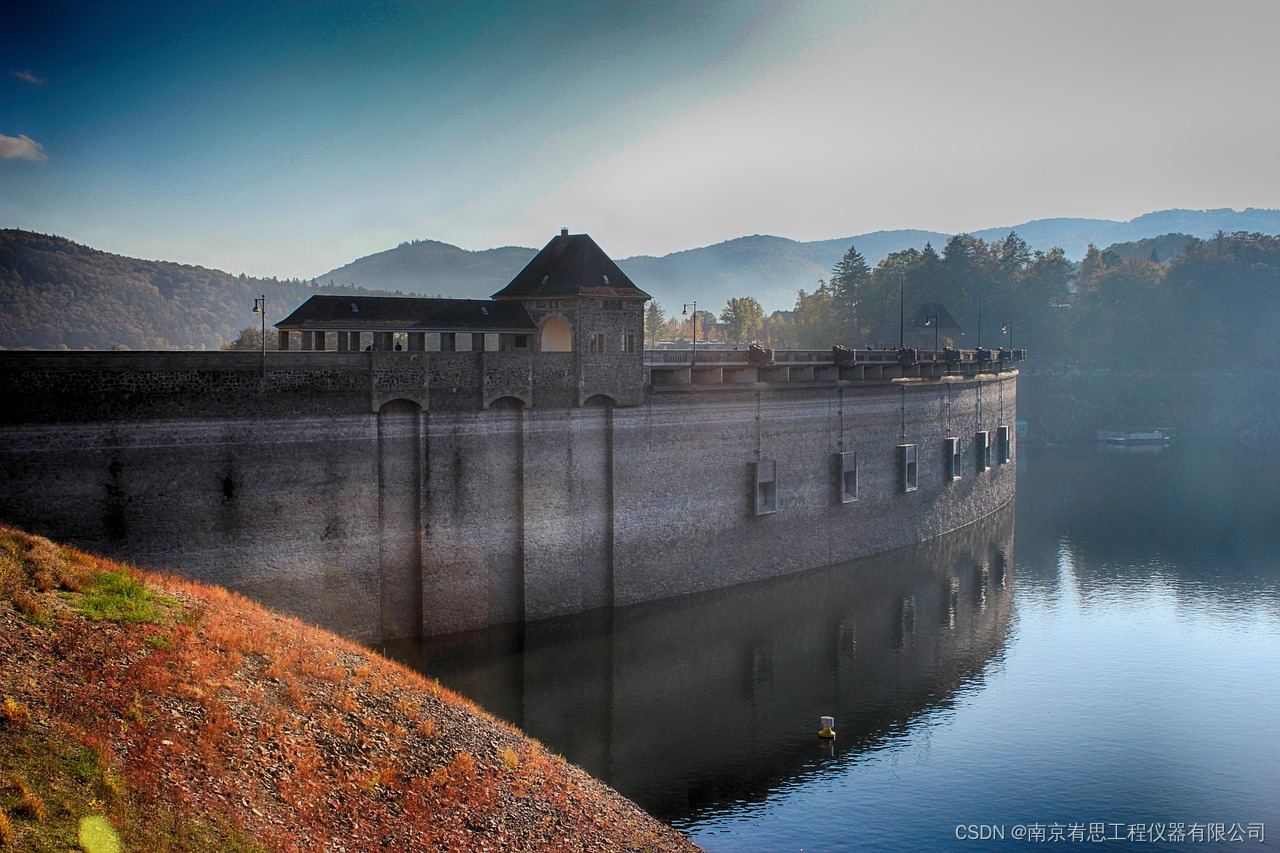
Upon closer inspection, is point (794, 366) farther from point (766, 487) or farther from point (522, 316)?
point (522, 316)

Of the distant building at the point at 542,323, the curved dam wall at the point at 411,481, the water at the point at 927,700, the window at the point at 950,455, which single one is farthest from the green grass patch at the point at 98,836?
the window at the point at 950,455

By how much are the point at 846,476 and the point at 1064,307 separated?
112404 millimetres

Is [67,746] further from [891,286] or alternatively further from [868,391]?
[891,286]

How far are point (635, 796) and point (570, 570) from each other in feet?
43.3

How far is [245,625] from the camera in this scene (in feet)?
87.9

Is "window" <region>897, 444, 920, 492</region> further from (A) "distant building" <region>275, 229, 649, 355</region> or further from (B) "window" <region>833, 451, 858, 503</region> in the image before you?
(A) "distant building" <region>275, 229, 649, 355</region>

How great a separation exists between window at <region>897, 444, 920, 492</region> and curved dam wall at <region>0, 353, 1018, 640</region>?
5171mm

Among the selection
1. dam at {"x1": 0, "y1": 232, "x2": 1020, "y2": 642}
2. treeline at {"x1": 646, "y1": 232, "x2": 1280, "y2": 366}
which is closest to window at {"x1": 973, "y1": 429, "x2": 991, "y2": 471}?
dam at {"x1": 0, "y1": 232, "x2": 1020, "y2": 642}

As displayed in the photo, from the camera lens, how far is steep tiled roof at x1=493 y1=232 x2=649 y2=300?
148 ft

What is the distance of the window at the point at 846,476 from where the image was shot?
5234cm

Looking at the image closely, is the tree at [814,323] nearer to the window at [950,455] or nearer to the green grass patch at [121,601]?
the window at [950,455]

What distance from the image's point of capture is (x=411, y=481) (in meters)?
36.6

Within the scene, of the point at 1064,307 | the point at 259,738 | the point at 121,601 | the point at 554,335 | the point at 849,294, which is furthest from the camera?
the point at 1064,307

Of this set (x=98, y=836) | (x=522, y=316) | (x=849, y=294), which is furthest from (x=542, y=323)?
(x=849, y=294)
